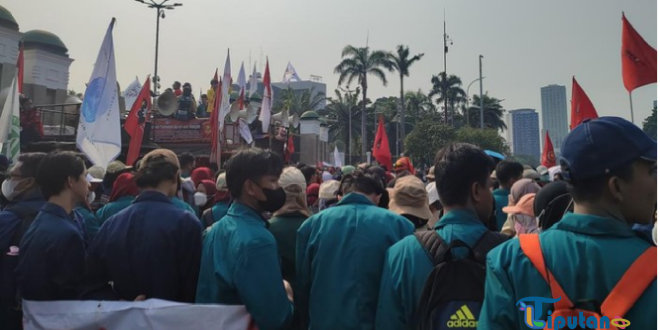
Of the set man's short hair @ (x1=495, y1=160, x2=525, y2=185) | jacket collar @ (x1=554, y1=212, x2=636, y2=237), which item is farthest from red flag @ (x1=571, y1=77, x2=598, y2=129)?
jacket collar @ (x1=554, y1=212, x2=636, y2=237)

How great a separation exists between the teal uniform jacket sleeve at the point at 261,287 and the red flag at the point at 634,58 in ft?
21.3

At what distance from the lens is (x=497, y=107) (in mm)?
56406

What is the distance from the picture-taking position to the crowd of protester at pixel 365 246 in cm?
150

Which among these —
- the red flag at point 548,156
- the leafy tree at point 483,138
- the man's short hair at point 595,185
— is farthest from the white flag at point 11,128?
the leafy tree at point 483,138

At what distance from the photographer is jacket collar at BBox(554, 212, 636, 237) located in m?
1.50

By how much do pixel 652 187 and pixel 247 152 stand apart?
1.93m

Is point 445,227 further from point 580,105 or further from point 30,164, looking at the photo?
point 580,105

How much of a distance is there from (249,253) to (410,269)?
2.49 ft

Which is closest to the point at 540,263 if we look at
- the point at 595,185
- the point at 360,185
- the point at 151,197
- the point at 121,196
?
the point at 595,185

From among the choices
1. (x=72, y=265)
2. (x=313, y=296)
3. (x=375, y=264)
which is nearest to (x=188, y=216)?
(x=72, y=265)

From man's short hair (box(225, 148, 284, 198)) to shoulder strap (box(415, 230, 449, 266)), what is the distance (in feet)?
3.20

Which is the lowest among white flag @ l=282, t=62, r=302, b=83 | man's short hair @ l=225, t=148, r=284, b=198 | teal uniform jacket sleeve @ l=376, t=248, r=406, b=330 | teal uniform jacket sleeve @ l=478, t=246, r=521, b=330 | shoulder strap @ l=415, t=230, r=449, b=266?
teal uniform jacket sleeve @ l=376, t=248, r=406, b=330

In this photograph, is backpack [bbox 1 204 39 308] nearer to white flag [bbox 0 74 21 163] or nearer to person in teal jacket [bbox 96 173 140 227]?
person in teal jacket [bbox 96 173 140 227]

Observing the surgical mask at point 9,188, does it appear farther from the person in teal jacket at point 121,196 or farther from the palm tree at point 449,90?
the palm tree at point 449,90
